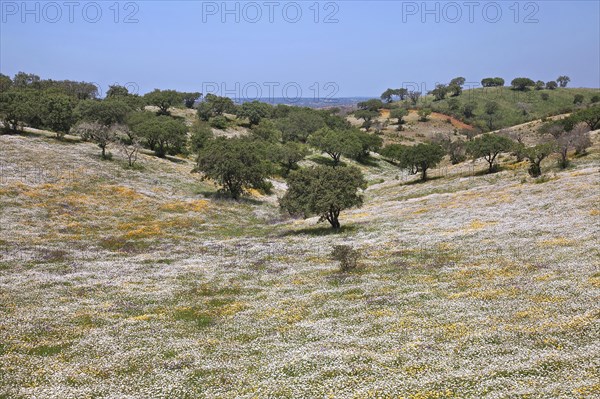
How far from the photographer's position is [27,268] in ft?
129

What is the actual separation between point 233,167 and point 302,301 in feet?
165

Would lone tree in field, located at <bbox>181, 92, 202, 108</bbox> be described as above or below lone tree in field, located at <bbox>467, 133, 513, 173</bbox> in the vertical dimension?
above

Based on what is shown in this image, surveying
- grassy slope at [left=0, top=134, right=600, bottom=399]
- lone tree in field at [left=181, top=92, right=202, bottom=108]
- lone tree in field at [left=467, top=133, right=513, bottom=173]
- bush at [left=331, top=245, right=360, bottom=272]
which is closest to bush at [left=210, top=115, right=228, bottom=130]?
lone tree in field at [left=181, top=92, right=202, bottom=108]

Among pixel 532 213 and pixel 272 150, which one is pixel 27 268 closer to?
pixel 532 213

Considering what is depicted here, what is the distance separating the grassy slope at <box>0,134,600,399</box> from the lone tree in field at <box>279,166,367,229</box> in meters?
3.27

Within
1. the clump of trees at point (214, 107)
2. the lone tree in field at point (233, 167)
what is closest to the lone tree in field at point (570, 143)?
the lone tree in field at point (233, 167)

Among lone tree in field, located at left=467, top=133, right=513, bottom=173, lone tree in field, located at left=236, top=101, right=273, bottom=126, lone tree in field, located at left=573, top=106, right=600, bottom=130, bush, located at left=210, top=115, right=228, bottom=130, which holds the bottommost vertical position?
lone tree in field, located at left=467, top=133, right=513, bottom=173

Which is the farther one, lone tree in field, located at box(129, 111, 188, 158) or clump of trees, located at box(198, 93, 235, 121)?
clump of trees, located at box(198, 93, 235, 121)

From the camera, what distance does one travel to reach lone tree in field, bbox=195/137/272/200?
7806cm

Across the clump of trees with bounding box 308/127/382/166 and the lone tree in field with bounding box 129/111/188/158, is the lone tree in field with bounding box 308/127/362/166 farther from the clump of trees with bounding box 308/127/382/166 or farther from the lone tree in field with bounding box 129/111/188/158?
the lone tree in field with bounding box 129/111/188/158

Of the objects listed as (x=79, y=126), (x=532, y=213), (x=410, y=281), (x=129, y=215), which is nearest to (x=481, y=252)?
(x=410, y=281)

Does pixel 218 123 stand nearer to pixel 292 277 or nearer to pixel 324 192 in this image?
pixel 324 192

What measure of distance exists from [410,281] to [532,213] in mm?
26116

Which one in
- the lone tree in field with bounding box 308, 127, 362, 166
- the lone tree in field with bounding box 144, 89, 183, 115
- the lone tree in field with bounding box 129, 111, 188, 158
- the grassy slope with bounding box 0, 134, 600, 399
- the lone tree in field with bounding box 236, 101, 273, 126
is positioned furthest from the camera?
the lone tree in field with bounding box 236, 101, 273, 126
